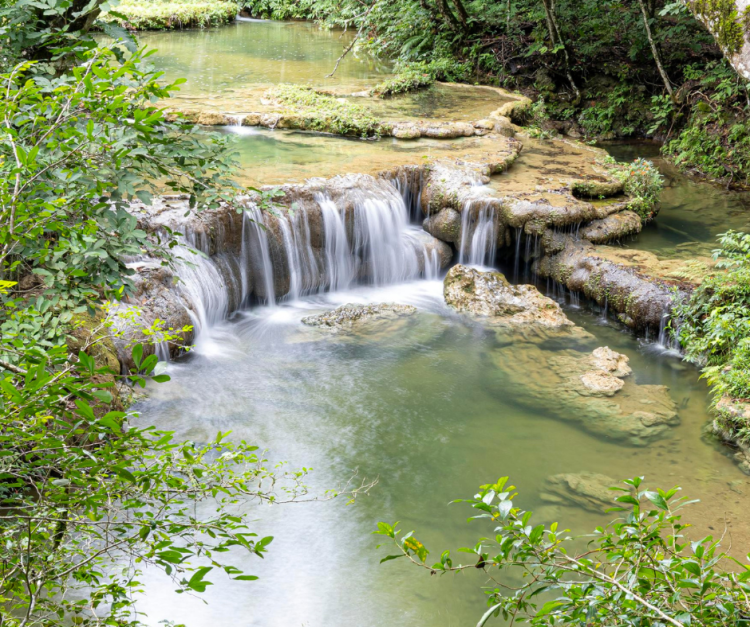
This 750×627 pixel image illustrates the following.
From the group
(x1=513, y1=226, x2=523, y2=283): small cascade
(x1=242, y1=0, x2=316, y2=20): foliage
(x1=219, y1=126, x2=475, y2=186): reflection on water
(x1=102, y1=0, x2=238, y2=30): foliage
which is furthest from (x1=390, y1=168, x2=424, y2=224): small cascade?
(x1=242, y1=0, x2=316, y2=20): foliage

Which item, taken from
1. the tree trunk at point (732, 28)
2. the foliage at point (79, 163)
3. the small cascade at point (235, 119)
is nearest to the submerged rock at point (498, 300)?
the tree trunk at point (732, 28)

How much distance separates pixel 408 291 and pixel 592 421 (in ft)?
12.4

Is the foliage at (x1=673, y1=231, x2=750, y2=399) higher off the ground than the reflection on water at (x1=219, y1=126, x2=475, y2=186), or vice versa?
the reflection on water at (x1=219, y1=126, x2=475, y2=186)

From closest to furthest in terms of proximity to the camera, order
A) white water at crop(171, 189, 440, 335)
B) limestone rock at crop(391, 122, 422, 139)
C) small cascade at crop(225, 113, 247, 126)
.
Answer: white water at crop(171, 189, 440, 335) → limestone rock at crop(391, 122, 422, 139) → small cascade at crop(225, 113, 247, 126)

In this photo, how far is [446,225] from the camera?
10.1m

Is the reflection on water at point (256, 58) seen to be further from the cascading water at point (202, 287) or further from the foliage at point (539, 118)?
the cascading water at point (202, 287)

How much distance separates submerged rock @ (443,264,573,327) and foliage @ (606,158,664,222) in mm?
2709

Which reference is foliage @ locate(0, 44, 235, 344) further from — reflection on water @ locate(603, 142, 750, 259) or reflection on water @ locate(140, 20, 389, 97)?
reflection on water @ locate(140, 20, 389, 97)

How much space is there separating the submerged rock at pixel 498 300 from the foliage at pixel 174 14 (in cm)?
1900

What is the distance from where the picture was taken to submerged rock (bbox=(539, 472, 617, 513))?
18.4 ft

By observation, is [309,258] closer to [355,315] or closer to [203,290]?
[355,315]

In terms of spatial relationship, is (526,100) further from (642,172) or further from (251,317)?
(251,317)

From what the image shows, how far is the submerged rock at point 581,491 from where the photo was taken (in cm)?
561

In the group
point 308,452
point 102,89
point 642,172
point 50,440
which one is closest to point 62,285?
point 102,89
